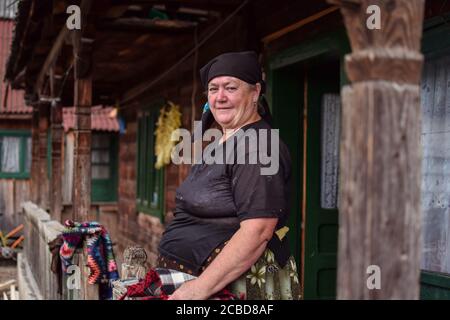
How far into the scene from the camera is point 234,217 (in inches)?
97.1

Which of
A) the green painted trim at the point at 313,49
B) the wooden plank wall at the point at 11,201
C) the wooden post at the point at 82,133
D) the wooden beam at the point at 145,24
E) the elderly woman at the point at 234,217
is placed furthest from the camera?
the wooden plank wall at the point at 11,201

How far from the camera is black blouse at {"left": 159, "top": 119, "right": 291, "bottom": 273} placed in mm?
2350

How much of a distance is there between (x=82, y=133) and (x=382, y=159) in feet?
13.6

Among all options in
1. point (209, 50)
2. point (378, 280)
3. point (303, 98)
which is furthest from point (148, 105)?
point (378, 280)

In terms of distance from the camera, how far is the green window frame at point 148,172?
32.3 ft

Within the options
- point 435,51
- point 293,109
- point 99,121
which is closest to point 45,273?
point 293,109

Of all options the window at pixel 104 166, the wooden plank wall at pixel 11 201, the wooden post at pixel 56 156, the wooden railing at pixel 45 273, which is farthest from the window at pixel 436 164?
the window at pixel 104 166

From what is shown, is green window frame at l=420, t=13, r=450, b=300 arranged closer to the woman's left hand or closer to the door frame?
the door frame

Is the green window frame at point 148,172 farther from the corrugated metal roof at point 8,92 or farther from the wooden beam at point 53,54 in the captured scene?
the corrugated metal roof at point 8,92

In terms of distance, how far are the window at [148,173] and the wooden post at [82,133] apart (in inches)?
160

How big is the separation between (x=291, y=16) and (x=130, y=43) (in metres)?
3.18

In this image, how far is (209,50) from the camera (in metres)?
7.27

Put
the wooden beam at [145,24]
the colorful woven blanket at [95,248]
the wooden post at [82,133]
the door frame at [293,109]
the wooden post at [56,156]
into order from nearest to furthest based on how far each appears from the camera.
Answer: the colorful woven blanket at [95,248] < the wooden post at [82,133] < the door frame at [293,109] < the wooden beam at [145,24] < the wooden post at [56,156]
